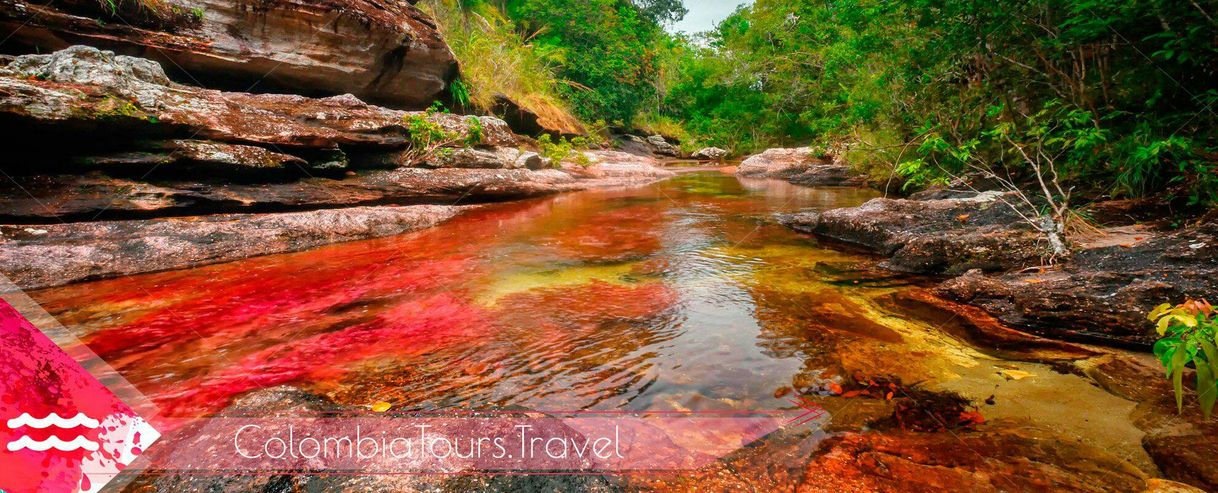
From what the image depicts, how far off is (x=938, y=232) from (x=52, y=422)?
5.92m

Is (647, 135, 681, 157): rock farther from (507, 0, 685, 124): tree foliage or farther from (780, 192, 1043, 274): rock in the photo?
(780, 192, 1043, 274): rock

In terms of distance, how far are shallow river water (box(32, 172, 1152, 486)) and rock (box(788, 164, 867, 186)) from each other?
8878 mm

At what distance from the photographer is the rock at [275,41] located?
6.27m

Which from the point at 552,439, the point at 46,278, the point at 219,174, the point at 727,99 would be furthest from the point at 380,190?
the point at 727,99

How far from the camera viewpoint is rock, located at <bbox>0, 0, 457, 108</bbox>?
6.27m

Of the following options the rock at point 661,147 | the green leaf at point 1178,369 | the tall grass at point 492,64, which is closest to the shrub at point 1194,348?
the green leaf at point 1178,369

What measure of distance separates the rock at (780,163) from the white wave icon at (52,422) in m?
16.7

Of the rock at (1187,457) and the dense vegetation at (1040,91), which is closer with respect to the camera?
the rock at (1187,457)

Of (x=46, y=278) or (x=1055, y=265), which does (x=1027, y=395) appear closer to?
(x=1055, y=265)

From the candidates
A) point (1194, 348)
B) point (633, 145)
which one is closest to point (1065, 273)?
point (1194, 348)

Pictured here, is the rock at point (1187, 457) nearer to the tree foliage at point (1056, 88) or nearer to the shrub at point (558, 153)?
the tree foliage at point (1056, 88)

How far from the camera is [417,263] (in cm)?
475

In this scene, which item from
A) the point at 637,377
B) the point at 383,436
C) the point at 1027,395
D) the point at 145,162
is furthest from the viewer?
the point at 145,162

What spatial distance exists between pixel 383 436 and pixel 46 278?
14.4 ft
